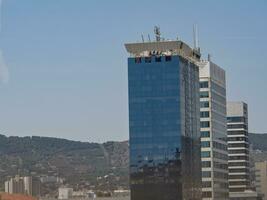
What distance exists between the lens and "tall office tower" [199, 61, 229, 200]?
70.0m

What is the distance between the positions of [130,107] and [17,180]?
199 ft

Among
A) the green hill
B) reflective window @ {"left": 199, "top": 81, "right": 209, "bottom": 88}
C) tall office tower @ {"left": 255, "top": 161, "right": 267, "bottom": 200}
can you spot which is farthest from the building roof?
the green hill

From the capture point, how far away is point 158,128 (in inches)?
2397

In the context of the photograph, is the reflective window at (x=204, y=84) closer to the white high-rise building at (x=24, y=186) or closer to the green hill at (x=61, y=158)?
the white high-rise building at (x=24, y=186)

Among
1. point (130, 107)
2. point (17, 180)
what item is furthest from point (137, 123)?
point (17, 180)

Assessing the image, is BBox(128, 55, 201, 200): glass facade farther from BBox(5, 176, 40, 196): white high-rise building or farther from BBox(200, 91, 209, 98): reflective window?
BBox(5, 176, 40, 196): white high-rise building

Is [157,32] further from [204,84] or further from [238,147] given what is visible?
[238,147]

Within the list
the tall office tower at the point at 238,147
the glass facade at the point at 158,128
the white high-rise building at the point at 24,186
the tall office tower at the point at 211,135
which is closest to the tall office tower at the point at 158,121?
the glass facade at the point at 158,128

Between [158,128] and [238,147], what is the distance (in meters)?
36.5

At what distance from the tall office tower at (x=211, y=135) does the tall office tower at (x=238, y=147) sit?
19.4 m

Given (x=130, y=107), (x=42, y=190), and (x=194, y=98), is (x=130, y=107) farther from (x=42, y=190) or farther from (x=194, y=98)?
(x=42, y=190)

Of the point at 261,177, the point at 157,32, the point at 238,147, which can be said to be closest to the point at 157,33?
the point at 157,32

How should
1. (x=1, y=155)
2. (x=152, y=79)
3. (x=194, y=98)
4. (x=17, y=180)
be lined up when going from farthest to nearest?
(x=1, y=155)
(x=17, y=180)
(x=194, y=98)
(x=152, y=79)

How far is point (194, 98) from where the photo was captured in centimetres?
6512
